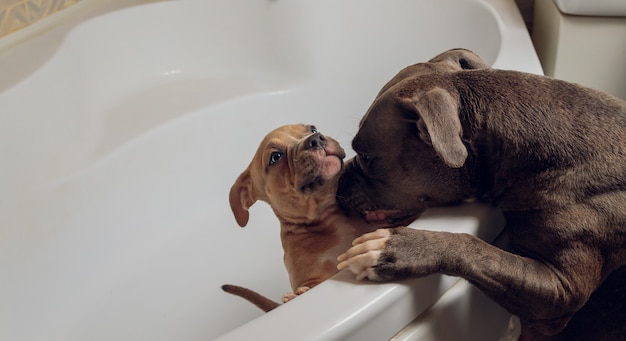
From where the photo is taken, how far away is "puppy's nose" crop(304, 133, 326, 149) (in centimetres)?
153

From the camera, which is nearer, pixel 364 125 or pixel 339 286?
pixel 339 286

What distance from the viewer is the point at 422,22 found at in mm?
2383

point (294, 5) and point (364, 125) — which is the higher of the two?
point (294, 5)

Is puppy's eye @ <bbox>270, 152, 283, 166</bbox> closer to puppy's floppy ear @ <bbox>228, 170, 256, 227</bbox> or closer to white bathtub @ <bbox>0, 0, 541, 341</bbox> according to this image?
puppy's floppy ear @ <bbox>228, 170, 256, 227</bbox>

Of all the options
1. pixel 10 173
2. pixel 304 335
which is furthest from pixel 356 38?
pixel 304 335

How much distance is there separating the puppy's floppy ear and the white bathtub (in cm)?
28

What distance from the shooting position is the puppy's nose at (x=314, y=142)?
5.03 feet

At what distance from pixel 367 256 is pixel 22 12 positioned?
164cm

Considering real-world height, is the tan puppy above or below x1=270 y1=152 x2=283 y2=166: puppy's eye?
below

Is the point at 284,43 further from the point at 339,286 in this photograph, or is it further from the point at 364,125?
the point at 339,286

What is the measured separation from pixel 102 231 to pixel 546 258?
57.7 inches

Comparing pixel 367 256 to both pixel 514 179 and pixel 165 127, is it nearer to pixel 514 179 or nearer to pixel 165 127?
pixel 514 179

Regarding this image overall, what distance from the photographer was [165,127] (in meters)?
2.31

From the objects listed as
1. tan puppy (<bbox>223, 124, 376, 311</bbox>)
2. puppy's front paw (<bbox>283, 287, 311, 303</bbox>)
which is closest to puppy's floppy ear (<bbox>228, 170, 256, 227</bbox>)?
tan puppy (<bbox>223, 124, 376, 311</bbox>)
